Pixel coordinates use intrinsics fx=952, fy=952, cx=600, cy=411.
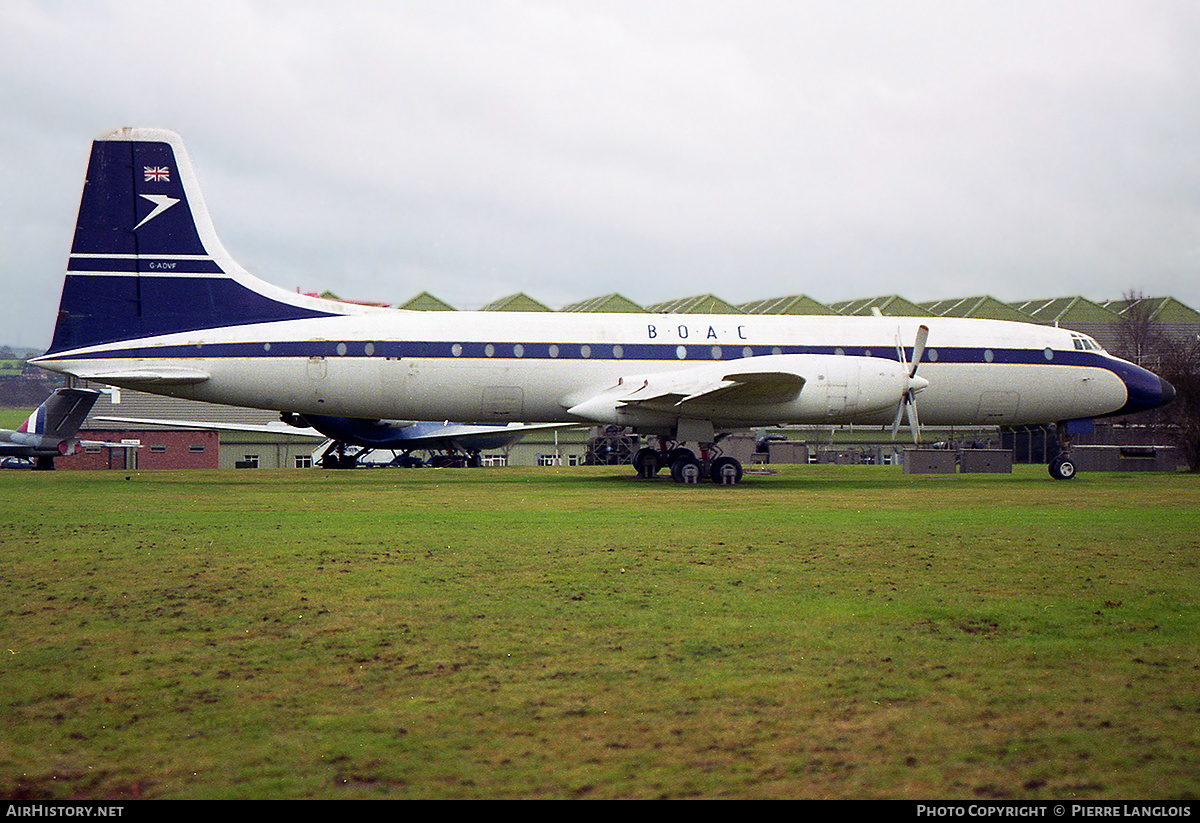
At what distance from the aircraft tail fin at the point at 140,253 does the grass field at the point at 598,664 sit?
13.0m

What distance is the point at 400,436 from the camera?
154 feet

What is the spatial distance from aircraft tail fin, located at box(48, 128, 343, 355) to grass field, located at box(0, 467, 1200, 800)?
1296cm

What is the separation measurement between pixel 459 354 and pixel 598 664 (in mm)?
20804

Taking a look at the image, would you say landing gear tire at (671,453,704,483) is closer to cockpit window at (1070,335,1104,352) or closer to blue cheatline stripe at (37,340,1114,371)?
blue cheatline stripe at (37,340,1114,371)

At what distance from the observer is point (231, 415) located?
223ft

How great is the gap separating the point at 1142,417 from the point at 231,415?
191 feet

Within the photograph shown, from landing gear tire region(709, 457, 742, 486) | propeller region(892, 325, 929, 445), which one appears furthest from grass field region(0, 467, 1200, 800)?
landing gear tire region(709, 457, 742, 486)

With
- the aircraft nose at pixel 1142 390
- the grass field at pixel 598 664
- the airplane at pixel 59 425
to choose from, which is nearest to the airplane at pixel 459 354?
the aircraft nose at pixel 1142 390

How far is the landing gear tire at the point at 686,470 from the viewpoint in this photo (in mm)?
27188

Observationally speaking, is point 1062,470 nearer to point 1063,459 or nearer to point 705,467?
point 1063,459

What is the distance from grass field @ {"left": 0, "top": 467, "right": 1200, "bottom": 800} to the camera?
4535 mm

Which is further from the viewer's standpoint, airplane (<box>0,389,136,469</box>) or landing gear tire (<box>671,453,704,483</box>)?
airplane (<box>0,389,136,469</box>)

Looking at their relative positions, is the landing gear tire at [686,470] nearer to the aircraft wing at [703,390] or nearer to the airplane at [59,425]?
the aircraft wing at [703,390]
